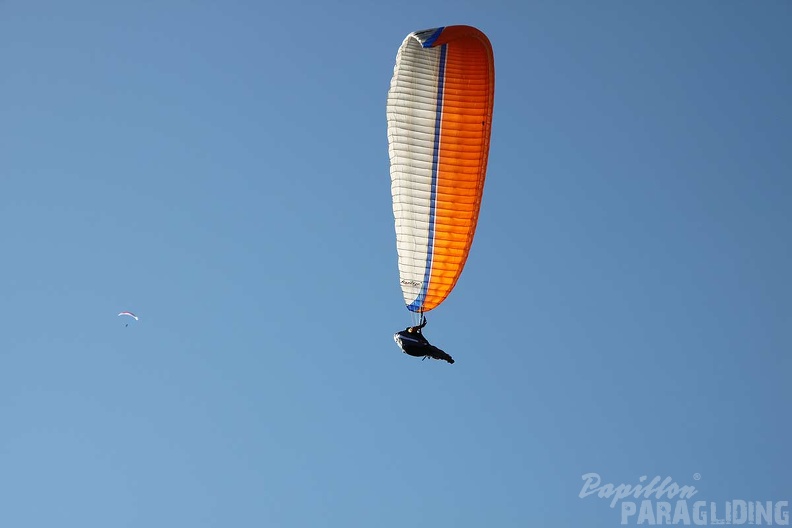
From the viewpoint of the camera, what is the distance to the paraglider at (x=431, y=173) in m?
43.8

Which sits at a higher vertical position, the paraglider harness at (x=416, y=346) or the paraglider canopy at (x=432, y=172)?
the paraglider canopy at (x=432, y=172)

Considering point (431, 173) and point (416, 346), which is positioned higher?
point (431, 173)

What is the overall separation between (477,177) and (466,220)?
1.12 m

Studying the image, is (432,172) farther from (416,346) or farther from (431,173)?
(416,346)

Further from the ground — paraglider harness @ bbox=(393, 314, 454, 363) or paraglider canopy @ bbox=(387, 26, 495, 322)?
paraglider canopy @ bbox=(387, 26, 495, 322)

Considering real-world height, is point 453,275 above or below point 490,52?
below

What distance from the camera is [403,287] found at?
4406cm

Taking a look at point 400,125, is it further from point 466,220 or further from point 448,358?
point 448,358

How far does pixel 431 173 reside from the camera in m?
43.8

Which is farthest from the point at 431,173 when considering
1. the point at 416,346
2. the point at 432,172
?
the point at 416,346

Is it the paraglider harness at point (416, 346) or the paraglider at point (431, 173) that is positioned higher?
the paraglider at point (431, 173)

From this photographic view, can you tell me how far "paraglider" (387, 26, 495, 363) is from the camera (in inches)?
1724

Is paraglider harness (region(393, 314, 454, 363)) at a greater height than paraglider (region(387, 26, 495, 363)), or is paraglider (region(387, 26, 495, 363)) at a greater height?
paraglider (region(387, 26, 495, 363))

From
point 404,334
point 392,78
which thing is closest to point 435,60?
point 392,78
